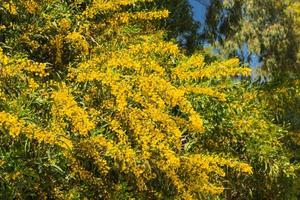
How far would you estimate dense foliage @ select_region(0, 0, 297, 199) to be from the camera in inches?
161

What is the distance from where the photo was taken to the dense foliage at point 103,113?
410 cm

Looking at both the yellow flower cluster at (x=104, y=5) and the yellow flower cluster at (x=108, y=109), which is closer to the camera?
the yellow flower cluster at (x=108, y=109)

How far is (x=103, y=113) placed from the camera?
467 cm

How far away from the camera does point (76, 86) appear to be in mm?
4805

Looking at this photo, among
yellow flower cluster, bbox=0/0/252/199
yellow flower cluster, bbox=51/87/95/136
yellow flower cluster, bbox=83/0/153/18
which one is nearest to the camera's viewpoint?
yellow flower cluster, bbox=51/87/95/136

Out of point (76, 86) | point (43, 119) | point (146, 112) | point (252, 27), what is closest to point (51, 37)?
point (76, 86)

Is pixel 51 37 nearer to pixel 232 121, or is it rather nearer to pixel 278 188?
pixel 232 121

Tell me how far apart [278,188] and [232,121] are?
1.51m

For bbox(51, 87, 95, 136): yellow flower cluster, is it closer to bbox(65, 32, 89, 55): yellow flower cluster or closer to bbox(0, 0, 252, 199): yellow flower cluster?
bbox(0, 0, 252, 199): yellow flower cluster

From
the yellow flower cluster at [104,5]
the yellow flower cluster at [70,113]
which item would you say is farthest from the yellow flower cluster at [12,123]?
the yellow flower cluster at [104,5]

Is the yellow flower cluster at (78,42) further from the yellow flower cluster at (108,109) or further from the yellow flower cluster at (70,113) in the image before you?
the yellow flower cluster at (70,113)

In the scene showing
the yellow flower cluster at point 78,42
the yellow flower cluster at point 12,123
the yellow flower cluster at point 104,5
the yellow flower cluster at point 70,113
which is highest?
the yellow flower cluster at point 104,5

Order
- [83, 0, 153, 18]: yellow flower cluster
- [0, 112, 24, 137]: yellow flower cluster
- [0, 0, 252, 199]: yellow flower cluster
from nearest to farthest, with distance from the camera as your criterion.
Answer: [0, 112, 24, 137]: yellow flower cluster → [0, 0, 252, 199]: yellow flower cluster → [83, 0, 153, 18]: yellow flower cluster

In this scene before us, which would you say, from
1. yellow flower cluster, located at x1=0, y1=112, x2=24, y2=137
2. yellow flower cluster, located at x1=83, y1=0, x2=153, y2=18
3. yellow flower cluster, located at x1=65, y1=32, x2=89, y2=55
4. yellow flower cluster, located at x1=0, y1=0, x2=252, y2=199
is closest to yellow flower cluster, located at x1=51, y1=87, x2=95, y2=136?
yellow flower cluster, located at x1=0, y1=0, x2=252, y2=199
